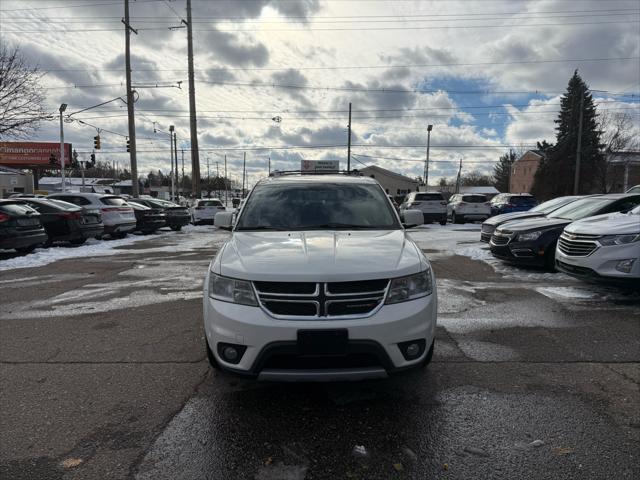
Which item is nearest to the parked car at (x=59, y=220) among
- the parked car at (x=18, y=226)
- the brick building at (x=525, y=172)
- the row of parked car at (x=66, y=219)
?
the row of parked car at (x=66, y=219)

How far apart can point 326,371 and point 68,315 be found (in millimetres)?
4586

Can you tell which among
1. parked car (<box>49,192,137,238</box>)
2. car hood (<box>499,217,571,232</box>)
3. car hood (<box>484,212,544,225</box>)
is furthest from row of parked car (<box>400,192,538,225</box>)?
parked car (<box>49,192,137,238</box>)

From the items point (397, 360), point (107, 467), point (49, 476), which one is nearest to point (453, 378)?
point (397, 360)

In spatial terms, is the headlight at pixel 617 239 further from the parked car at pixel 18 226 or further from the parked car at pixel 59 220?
the parked car at pixel 59 220

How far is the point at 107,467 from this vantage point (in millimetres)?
2561

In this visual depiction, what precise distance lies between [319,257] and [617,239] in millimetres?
5108

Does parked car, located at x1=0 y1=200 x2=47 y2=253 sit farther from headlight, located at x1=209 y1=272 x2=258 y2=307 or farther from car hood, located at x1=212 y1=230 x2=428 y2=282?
headlight, located at x1=209 y1=272 x2=258 y2=307

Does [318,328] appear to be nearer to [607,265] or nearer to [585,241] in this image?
[607,265]

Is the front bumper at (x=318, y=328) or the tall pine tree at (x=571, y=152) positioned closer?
the front bumper at (x=318, y=328)

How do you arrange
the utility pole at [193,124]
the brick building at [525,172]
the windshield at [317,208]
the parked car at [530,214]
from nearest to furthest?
1. the windshield at [317,208]
2. the parked car at [530,214]
3. the utility pole at [193,124]
4. the brick building at [525,172]

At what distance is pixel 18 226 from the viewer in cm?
1006

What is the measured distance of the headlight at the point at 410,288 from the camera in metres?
3.04

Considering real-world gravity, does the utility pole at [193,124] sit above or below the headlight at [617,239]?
above

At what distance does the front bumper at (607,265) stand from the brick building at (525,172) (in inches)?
2678
